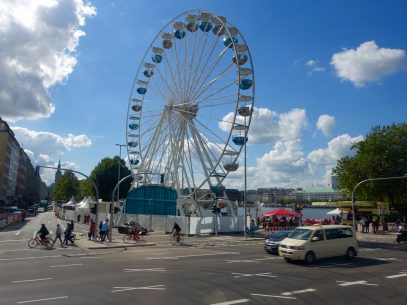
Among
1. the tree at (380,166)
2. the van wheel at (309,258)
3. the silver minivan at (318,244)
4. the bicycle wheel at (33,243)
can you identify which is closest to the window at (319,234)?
the silver minivan at (318,244)

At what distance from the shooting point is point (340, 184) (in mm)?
62469

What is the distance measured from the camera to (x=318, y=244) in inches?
805

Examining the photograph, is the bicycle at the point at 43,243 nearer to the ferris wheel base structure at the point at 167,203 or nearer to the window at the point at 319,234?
the window at the point at 319,234

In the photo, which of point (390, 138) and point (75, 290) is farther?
point (390, 138)

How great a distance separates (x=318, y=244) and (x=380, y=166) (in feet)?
139

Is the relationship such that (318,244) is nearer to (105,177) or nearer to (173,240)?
(173,240)

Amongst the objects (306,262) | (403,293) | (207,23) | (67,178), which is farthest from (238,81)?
(67,178)

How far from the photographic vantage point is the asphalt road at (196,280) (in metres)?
11.8

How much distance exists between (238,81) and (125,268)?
25360mm

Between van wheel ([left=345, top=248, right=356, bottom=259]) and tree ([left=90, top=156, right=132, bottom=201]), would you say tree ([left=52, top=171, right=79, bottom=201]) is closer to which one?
tree ([left=90, top=156, right=132, bottom=201])

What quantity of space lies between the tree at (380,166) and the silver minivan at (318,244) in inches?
1497

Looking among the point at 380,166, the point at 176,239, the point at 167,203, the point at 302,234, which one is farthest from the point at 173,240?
the point at 380,166

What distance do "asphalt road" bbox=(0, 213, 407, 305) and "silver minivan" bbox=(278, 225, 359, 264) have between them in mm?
519

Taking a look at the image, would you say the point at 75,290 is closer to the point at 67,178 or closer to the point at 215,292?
the point at 215,292
